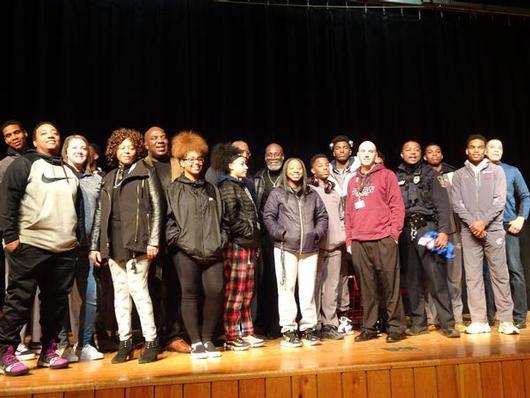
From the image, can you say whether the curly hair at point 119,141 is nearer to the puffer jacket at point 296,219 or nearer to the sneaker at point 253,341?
the puffer jacket at point 296,219

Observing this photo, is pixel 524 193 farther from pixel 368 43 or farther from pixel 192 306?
pixel 192 306

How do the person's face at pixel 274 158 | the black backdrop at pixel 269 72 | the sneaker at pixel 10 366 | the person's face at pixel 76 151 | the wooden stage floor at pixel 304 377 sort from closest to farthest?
the wooden stage floor at pixel 304 377
the sneaker at pixel 10 366
the person's face at pixel 76 151
the person's face at pixel 274 158
the black backdrop at pixel 269 72

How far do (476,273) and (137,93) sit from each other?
351cm

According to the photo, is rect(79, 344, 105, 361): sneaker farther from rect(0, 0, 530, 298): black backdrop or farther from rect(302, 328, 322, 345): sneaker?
rect(0, 0, 530, 298): black backdrop

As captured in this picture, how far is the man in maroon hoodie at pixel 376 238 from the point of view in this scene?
3689 mm

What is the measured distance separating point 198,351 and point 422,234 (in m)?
1.99

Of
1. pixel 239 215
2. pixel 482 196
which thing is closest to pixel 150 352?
pixel 239 215

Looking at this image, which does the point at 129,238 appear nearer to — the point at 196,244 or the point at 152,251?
the point at 152,251

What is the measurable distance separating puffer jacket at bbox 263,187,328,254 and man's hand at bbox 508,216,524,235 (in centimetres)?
167

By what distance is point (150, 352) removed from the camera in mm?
3139

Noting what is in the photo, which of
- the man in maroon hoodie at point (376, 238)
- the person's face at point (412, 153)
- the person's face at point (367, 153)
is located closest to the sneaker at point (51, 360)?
the man in maroon hoodie at point (376, 238)

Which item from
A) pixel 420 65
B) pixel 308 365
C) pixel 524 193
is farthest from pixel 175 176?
pixel 420 65

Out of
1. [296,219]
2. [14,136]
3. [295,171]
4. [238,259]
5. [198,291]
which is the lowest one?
[198,291]

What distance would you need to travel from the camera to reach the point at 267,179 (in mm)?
4301
